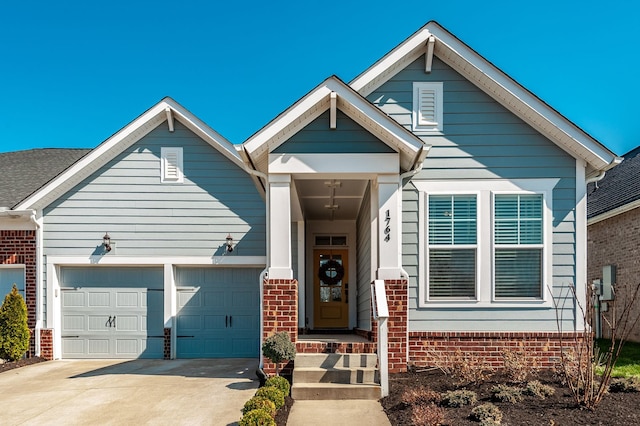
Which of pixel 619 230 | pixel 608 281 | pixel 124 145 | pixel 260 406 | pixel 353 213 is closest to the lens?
pixel 260 406

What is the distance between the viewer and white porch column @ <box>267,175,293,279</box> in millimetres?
7238

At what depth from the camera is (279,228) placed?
7289 millimetres

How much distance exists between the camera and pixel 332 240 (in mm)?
12359

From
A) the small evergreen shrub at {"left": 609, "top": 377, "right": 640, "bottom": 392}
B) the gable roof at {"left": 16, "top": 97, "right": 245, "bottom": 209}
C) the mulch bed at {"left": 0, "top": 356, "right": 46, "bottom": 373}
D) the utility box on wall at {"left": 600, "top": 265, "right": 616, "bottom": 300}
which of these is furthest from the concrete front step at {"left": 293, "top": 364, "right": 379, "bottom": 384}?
the utility box on wall at {"left": 600, "top": 265, "right": 616, "bottom": 300}

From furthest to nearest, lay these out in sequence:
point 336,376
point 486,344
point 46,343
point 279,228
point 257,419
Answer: point 46,343 < point 486,344 < point 279,228 < point 336,376 < point 257,419

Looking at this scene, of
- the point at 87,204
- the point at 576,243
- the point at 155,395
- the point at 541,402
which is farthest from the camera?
the point at 87,204

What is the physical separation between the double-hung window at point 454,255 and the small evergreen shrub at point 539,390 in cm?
224

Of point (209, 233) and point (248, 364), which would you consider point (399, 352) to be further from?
point (209, 233)

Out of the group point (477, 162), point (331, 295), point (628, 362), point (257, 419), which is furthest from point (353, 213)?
point (257, 419)

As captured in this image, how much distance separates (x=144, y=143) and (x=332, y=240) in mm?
4899

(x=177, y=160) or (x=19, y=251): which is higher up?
(x=177, y=160)

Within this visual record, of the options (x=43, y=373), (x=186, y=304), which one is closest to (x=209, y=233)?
(x=186, y=304)

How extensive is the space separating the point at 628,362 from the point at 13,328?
11.9 m

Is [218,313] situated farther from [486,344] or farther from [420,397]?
[420,397]
